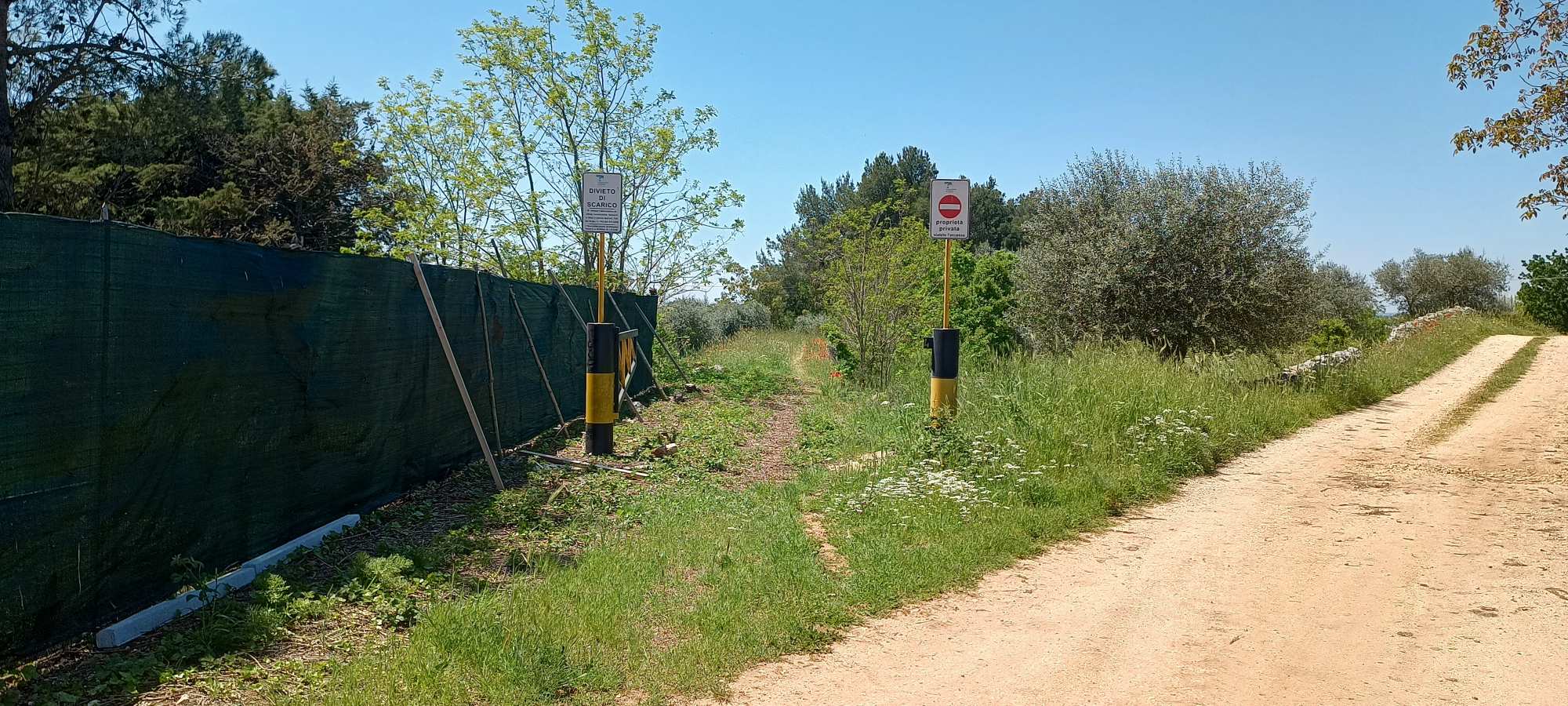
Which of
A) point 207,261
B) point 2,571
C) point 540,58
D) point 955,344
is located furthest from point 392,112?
point 2,571

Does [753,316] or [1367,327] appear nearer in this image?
[1367,327]

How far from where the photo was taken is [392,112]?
20.1 meters

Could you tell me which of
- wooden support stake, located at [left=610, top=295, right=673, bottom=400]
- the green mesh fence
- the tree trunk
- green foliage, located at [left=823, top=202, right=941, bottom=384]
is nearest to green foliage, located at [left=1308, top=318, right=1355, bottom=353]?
green foliage, located at [left=823, top=202, right=941, bottom=384]

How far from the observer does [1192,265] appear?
14789 millimetres

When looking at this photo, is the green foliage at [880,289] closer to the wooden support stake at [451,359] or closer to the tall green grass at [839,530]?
the tall green grass at [839,530]

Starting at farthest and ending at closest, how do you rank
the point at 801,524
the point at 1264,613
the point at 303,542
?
the point at 801,524 < the point at 303,542 < the point at 1264,613

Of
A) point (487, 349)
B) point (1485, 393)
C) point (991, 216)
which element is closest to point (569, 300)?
point (487, 349)

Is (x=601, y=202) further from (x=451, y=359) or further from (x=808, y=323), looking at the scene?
(x=808, y=323)

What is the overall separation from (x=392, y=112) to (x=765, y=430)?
491 inches

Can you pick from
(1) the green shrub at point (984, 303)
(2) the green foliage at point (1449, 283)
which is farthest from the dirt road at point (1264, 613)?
(2) the green foliage at point (1449, 283)

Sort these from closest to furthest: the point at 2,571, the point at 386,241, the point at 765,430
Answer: the point at 2,571 → the point at 765,430 → the point at 386,241

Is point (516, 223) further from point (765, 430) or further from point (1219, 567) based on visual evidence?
point (1219, 567)

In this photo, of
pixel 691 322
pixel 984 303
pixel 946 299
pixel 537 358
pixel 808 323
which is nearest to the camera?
pixel 946 299

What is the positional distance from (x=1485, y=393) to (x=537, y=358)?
14436 mm
